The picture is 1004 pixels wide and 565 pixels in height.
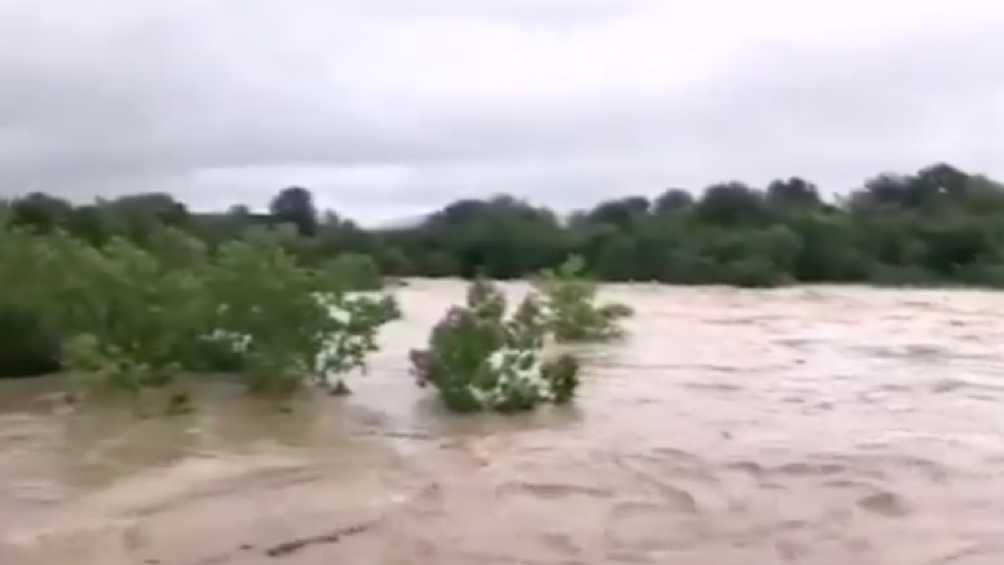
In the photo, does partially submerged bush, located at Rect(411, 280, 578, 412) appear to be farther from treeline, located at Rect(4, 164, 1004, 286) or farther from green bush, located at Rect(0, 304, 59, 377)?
treeline, located at Rect(4, 164, 1004, 286)

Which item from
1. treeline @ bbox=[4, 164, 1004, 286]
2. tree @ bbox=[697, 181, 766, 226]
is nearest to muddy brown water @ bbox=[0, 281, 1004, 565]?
treeline @ bbox=[4, 164, 1004, 286]

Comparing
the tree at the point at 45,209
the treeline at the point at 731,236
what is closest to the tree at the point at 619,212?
the treeline at the point at 731,236

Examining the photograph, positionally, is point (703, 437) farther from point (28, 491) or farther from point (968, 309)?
point (968, 309)

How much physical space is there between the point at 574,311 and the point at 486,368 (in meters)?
5.37

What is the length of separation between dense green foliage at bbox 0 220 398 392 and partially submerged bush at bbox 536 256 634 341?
473 cm

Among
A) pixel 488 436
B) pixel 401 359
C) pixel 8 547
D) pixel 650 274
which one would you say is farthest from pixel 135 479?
pixel 650 274

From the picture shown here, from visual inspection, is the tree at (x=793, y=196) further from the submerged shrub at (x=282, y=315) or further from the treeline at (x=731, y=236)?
the submerged shrub at (x=282, y=315)

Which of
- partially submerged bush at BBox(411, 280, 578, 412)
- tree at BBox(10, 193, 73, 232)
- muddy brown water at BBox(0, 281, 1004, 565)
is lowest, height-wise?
muddy brown water at BBox(0, 281, 1004, 565)

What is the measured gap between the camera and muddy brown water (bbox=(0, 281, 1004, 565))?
607 cm

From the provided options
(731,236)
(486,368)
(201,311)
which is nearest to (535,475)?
(486,368)

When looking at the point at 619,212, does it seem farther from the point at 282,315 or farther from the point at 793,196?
the point at 282,315

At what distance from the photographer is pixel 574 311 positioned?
14883 millimetres

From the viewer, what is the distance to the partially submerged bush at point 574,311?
1476 cm

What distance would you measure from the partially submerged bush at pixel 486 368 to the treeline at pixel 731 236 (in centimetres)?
1643
